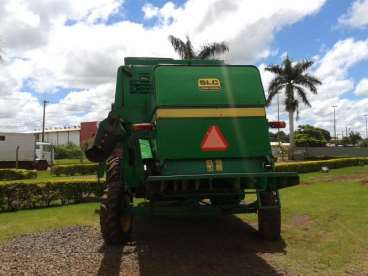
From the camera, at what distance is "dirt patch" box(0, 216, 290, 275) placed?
21.4 feet

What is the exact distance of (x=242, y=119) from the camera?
7.15 metres

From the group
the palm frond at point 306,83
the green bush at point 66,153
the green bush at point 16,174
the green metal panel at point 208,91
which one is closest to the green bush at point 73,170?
the green bush at point 16,174

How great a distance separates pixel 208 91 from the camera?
23.5 ft

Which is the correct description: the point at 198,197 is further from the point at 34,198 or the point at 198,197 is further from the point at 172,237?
the point at 34,198

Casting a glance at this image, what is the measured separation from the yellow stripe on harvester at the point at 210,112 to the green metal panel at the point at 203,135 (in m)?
0.06

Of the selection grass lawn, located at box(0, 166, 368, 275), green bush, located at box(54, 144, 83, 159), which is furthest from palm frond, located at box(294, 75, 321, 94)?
green bush, located at box(54, 144, 83, 159)

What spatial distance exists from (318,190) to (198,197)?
12.0 meters

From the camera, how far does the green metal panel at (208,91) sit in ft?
23.2

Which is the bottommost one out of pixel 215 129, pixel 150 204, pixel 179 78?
pixel 150 204

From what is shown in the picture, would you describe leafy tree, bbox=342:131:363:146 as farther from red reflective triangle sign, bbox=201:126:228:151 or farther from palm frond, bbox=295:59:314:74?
red reflective triangle sign, bbox=201:126:228:151

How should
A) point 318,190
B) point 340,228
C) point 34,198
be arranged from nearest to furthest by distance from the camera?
point 340,228 → point 34,198 → point 318,190

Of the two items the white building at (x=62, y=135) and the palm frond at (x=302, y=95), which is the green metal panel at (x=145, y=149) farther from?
the white building at (x=62, y=135)

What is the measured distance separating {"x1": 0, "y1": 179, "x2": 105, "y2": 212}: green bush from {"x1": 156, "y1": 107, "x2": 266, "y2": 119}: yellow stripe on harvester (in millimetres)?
7207

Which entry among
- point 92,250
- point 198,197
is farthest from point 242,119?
point 92,250
